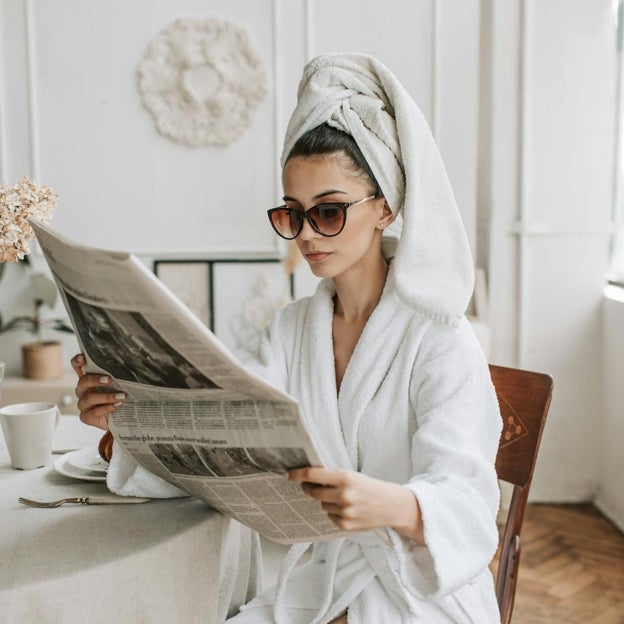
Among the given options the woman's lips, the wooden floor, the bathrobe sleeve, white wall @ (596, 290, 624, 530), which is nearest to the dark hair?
the woman's lips

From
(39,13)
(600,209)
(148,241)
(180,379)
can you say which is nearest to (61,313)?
(148,241)

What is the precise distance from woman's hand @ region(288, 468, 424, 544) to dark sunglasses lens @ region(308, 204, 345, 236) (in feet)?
1.39

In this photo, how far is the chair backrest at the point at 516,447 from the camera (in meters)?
1.39

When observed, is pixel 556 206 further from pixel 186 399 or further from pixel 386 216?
pixel 186 399

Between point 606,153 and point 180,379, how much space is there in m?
2.98

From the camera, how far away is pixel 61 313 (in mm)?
3818

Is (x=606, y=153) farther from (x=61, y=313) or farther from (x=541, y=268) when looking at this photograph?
(x=61, y=313)

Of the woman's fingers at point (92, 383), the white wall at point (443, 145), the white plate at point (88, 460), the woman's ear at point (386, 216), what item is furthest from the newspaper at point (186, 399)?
the white wall at point (443, 145)

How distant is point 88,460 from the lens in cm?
138

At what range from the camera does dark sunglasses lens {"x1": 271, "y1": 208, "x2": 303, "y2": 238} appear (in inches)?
49.6

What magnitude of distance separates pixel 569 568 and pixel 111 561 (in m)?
2.26

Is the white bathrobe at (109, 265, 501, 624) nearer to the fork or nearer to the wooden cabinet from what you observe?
the fork

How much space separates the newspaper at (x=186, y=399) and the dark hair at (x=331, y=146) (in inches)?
17.7

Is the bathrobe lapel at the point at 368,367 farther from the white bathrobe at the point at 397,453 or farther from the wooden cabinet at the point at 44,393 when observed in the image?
the wooden cabinet at the point at 44,393
